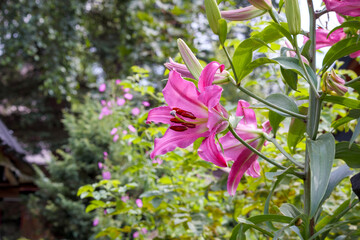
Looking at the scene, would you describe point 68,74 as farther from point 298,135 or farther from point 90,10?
point 298,135

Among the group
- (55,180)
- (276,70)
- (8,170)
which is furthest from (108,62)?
(276,70)

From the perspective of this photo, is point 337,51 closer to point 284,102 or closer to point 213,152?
point 284,102

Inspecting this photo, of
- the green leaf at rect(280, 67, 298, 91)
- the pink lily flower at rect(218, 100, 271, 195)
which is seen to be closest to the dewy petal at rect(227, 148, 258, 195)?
the pink lily flower at rect(218, 100, 271, 195)

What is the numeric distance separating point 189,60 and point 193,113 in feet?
0.21

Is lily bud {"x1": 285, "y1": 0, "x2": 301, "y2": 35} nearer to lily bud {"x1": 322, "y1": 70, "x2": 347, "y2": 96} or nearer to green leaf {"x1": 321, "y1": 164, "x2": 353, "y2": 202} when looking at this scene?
lily bud {"x1": 322, "y1": 70, "x2": 347, "y2": 96}

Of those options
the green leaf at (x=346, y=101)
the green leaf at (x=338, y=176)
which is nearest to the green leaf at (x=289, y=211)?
the green leaf at (x=338, y=176)

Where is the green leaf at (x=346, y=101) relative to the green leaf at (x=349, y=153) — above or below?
above

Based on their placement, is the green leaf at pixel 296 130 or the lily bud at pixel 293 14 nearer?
the lily bud at pixel 293 14

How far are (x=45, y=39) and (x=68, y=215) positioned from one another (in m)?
3.71

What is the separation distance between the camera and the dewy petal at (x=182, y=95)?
43 cm

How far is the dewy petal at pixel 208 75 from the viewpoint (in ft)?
1.36

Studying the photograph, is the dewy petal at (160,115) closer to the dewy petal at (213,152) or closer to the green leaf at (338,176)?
the dewy petal at (213,152)

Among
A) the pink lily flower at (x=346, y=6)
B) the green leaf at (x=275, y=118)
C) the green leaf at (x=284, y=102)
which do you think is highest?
the pink lily flower at (x=346, y=6)

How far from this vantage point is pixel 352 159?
45cm
